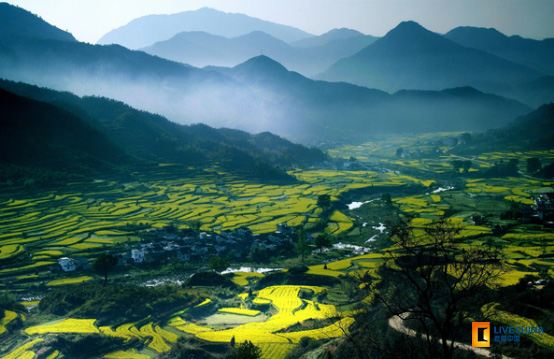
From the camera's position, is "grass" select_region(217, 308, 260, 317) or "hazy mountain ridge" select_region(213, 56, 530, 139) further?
"hazy mountain ridge" select_region(213, 56, 530, 139)

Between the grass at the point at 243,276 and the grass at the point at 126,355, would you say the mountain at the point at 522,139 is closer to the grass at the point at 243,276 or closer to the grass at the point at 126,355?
the grass at the point at 243,276

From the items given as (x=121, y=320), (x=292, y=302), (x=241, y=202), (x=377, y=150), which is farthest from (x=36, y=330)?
(x=377, y=150)

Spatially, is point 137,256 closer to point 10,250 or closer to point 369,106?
point 10,250

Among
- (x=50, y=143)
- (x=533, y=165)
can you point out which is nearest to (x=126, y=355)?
(x=50, y=143)

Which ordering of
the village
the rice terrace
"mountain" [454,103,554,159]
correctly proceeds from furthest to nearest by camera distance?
1. "mountain" [454,103,554,159]
2. the village
3. the rice terrace

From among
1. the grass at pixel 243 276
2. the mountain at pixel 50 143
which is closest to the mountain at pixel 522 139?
the grass at pixel 243 276

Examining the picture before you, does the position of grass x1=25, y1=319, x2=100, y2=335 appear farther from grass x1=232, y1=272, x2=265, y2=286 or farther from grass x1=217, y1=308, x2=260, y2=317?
grass x1=232, y1=272, x2=265, y2=286

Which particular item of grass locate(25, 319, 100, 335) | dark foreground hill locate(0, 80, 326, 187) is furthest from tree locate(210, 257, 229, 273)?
dark foreground hill locate(0, 80, 326, 187)
